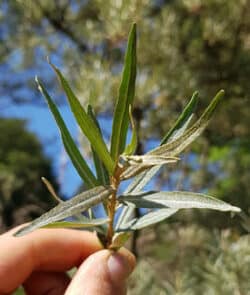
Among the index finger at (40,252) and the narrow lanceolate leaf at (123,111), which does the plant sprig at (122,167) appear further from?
the index finger at (40,252)

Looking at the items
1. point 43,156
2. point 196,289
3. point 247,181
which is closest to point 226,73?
point 247,181

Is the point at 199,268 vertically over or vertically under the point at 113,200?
under

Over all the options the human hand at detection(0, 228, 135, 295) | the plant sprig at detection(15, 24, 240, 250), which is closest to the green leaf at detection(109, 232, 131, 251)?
the plant sprig at detection(15, 24, 240, 250)

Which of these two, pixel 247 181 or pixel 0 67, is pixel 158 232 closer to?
pixel 247 181

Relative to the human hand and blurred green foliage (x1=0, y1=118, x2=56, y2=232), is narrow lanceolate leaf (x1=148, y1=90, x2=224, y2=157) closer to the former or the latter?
the human hand

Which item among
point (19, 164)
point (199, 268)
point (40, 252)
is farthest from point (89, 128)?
point (19, 164)

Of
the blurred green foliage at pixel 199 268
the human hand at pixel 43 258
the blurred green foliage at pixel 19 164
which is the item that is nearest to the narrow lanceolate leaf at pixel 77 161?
the human hand at pixel 43 258

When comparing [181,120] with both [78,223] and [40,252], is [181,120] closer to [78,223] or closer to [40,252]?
[78,223]
